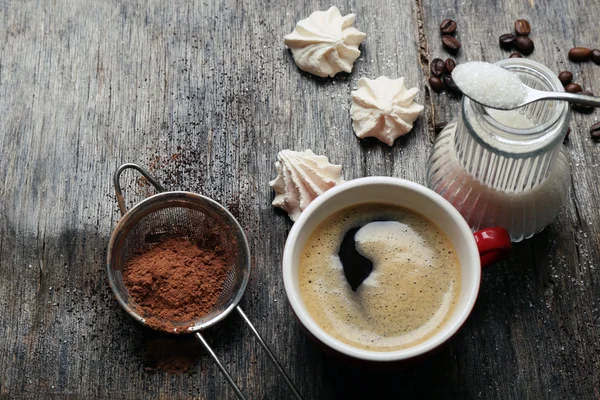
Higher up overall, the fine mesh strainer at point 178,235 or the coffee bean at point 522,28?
the coffee bean at point 522,28

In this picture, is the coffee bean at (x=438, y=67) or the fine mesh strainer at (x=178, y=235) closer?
the fine mesh strainer at (x=178, y=235)

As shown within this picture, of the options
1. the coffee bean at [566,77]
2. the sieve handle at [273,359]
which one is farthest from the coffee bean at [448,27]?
the sieve handle at [273,359]

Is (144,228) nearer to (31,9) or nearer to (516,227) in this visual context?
(31,9)

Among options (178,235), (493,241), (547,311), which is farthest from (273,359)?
(547,311)

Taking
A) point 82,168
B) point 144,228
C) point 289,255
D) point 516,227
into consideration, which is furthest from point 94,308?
point 516,227

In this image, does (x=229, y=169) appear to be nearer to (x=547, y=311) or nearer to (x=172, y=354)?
(x=172, y=354)

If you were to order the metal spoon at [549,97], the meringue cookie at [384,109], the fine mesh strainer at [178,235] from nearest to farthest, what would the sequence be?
1. the metal spoon at [549,97]
2. the fine mesh strainer at [178,235]
3. the meringue cookie at [384,109]

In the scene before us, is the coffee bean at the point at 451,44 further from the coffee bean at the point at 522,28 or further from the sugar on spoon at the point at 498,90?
the sugar on spoon at the point at 498,90

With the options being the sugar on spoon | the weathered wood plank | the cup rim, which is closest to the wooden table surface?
the weathered wood plank
